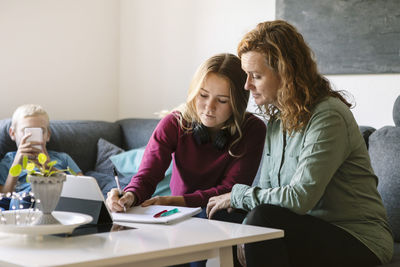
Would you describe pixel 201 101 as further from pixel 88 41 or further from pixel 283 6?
pixel 88 41

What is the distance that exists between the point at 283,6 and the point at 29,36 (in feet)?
5.08

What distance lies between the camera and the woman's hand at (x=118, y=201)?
184 centimetres

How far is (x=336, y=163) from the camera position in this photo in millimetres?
1733

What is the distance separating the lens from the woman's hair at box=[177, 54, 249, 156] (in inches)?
85.0

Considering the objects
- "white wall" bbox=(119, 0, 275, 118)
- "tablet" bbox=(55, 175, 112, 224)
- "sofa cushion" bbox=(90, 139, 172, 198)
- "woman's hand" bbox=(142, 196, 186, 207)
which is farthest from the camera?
"white wall" bbox=(119, 0, 275, 118)

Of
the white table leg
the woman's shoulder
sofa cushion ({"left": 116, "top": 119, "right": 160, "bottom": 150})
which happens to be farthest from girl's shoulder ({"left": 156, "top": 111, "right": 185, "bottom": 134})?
sofa cushion ({"left": 116, "top": 119, "right": 160, "bottom": 150})

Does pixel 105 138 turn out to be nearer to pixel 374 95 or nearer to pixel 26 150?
pixel 26 150

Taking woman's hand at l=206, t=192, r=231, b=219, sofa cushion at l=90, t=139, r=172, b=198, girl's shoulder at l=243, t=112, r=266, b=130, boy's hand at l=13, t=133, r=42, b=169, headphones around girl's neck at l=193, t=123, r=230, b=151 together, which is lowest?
sofa cushion at l=90, t=139, r=172, b=198

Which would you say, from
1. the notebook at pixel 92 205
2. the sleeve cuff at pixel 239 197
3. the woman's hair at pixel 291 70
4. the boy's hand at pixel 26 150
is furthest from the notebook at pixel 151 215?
the boy's hand at pixel 26 150

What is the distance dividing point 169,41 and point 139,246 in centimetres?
265

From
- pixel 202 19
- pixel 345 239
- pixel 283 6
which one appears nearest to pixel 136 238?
pixel 345 239

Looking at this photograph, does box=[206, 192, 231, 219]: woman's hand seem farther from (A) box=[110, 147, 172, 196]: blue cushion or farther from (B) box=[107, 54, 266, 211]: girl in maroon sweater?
(A) box=[110, 147, 172, 196]: blue cushion

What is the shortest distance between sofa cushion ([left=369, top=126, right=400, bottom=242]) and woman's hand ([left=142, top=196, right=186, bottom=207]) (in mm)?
751

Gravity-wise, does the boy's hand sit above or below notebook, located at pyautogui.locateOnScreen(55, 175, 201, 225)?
below
